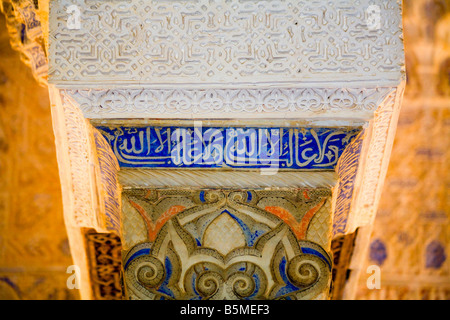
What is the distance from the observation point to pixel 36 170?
2.51 m

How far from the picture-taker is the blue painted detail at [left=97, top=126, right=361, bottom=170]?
1.84 meters

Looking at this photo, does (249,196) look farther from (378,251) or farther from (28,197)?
(28,197)

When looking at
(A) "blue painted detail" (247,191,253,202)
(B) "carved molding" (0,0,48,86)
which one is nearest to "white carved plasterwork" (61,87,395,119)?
(A) "blue painted detail" (247,191,253,202)

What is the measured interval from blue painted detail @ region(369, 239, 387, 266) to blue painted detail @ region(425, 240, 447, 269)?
201mm

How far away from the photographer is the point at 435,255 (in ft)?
8.11

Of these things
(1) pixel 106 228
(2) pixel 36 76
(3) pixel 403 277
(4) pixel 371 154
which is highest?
(2) pixel 36 76

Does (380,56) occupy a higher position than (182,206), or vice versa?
(380,56)

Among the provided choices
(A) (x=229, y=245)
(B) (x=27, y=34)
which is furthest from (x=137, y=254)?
(B) (x=27, y=34)

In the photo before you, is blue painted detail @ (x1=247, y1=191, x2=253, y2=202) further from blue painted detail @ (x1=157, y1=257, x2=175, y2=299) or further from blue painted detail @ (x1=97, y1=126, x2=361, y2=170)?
blue painted detail @ (x1=157, y1=257, x2=175, y2=299)

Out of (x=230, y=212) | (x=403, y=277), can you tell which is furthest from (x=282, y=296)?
(x=403, y=277)

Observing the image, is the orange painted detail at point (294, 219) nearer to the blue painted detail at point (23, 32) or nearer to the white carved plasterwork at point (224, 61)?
the white carved plasterwork at point (224, 61)

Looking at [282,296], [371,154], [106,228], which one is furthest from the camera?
[106,228]

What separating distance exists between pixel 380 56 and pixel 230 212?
0.75m
